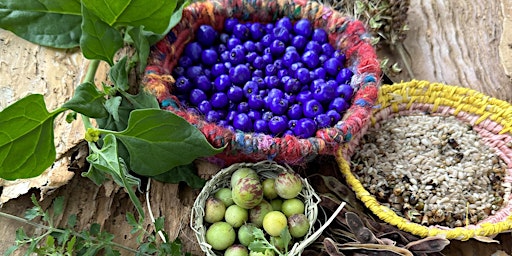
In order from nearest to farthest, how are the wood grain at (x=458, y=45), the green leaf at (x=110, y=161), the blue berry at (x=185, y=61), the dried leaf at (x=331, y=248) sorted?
the green leaf at (x=110, y=161) < the dried leaf at (x=331, y=248) < the blue berry at (x=185, y=61) < the wood grain at (x=458, y=45)

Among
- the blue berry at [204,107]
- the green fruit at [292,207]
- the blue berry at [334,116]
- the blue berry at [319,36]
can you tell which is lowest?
the green fruit at [292,207]

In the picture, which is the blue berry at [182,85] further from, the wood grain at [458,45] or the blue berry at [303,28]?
the wood grain at [458,45]

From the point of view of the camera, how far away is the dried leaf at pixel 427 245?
0.81 m

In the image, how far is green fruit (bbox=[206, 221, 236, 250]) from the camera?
80cm

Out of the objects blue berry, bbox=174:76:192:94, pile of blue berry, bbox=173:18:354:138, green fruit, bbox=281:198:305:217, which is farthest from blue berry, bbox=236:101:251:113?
green fruit, bbox=281:198:305:217

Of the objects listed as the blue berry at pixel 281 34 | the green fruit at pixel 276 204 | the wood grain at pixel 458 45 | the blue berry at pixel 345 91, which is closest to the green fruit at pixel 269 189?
the green fruit at pixel 276 204

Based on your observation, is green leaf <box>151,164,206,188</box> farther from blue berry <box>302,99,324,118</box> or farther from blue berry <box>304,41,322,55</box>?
blue berry <box>304,41,322,55</box>

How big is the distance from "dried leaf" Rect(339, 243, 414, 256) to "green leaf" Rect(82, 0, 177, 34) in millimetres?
474

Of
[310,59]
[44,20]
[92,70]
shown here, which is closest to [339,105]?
[310,59]

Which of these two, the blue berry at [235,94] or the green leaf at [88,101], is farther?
the blue berry at [235,94]

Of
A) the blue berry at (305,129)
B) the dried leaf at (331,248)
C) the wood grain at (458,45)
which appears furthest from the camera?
the wood grain at (458,45)

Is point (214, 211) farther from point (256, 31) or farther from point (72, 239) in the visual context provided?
point (256, 31)

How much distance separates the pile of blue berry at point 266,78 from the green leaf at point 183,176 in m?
0.10

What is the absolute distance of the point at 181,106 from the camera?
0.88 meters
